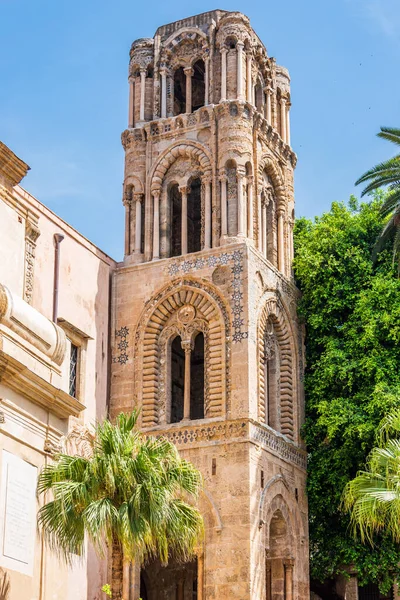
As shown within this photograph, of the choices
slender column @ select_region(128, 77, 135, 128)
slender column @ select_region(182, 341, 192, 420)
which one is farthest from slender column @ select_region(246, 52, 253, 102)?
slender column @ select_region(182, 341, 192, 420)

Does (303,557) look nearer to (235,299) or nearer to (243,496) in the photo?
(243,496)

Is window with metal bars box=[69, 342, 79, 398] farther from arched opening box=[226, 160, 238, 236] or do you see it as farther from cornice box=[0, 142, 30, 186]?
cornice box=[0, 142, 30, 186]

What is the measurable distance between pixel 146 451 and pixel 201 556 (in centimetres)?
860

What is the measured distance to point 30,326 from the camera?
52.8 ft

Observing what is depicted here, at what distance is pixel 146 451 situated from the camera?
19.6 m

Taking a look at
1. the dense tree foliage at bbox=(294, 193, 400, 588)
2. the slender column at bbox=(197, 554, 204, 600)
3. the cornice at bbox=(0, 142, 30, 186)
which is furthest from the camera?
the dense tree foliage at bbox=(294, 193, 400, 588)

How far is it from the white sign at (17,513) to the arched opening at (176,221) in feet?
55.7

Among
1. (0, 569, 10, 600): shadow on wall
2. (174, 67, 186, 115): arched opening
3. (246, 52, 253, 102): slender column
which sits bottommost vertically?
(0, 569, 10, 600): shadow on wall

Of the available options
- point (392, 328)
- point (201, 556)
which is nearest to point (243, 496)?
point (201, 556)

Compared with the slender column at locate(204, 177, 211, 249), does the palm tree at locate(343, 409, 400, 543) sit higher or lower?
lower

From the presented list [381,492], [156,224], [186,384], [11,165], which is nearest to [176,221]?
[156,224]

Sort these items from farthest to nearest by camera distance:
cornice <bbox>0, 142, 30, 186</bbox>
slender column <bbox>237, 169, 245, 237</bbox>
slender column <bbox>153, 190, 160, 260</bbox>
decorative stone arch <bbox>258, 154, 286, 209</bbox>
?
1. decorative stone arch <bbox>258, 154, 286, 209</bbox>
2. slender column <bbox>153, 190, 160, 260</bbox>
3. slender column <bbox>237, 169, 245, 237</bbox>
4. cornice <bbox>0, 142, 30, 186</bbox>

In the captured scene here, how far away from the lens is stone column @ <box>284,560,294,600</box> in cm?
2912

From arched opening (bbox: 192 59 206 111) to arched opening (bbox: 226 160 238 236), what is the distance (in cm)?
462
